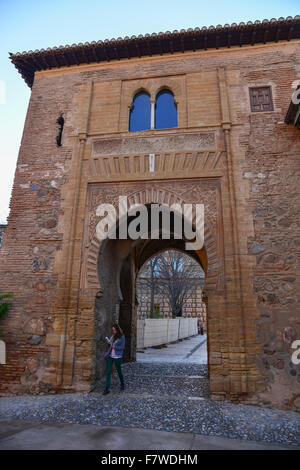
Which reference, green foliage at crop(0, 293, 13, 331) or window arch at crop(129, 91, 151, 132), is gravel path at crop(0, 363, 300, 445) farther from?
window arch at crop(129, 91, 151, 132)

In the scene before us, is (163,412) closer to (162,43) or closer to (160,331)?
(162,43)

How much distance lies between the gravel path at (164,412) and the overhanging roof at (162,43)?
8881mm

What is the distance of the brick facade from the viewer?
5832 millimetres

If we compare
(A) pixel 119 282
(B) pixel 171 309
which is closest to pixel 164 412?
(A) pixel 119 282

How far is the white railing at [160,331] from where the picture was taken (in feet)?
50.1

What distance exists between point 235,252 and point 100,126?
4.97m

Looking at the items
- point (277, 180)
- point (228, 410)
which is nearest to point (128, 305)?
point (228, 410)

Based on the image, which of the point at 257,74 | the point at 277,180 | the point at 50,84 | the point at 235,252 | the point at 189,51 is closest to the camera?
the point at 235,252

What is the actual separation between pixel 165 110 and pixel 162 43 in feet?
6.43

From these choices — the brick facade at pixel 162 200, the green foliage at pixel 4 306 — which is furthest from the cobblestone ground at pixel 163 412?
the green foliage at pixel 4 306

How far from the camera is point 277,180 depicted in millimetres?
6586

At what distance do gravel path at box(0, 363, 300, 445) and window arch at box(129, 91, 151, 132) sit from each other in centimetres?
657

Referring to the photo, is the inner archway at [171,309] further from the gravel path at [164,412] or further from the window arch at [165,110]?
the gravel path at [164,412]
